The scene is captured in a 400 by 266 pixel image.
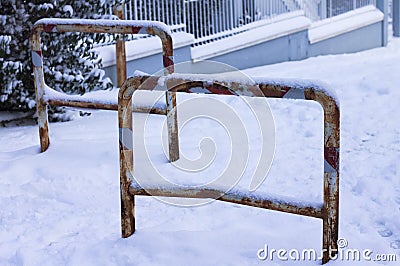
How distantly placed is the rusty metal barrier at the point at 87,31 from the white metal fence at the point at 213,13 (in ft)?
11.8

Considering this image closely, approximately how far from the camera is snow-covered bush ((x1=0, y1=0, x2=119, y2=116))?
20.0 feet

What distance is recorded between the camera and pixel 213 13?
10.4 m

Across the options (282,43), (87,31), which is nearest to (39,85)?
(87,31)

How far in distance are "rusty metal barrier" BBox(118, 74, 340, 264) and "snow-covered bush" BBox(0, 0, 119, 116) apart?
9.24 feet

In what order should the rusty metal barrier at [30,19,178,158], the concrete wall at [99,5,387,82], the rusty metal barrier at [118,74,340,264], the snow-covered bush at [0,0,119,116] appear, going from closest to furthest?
1. the rusty metal barrier at [118,74,340,264]
2. the rusty metal barrier at [30,19,178,158]
3. the snow-covered bush at [0,0,119,116]
4. the concrete wall at [99,5,387,82]

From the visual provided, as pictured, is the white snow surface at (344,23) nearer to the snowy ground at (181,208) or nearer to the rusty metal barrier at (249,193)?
the snowy ground at (181,208)

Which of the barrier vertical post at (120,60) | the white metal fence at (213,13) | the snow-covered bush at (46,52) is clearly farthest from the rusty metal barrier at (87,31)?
the white metal fence at (213,13)

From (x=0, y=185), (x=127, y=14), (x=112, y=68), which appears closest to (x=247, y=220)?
(x=0, y=185)

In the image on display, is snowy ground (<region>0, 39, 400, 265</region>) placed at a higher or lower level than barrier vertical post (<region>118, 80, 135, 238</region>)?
lower

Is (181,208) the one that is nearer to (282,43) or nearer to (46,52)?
(46,52)

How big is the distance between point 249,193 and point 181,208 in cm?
80

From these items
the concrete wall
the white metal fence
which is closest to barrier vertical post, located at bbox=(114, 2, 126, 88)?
the concrete wall

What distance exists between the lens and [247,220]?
3.82 m

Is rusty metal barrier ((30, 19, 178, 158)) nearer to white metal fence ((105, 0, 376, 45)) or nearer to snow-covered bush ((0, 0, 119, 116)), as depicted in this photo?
snow-covered bush ((0, 0, 119, 116))
